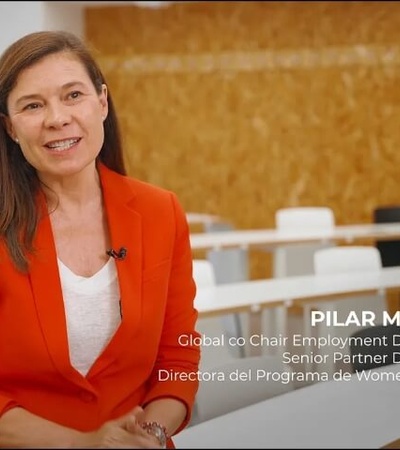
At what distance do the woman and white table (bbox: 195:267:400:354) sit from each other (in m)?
1.74

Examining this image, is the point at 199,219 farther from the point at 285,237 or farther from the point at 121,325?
the point at 121,325

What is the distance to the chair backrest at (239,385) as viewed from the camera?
2.17 meters

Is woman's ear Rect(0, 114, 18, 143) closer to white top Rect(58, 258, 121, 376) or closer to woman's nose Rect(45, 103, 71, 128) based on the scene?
woman's nose Rect(45, 103, 71, 128)

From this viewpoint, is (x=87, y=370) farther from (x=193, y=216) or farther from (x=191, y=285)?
(x=193, y=216)

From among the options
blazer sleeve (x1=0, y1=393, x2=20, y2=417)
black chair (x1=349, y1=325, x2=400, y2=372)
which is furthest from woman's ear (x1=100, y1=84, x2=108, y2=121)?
black chair (x1=349, y1=325, x2=400, y2=372)

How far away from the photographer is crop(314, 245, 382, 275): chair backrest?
471cm

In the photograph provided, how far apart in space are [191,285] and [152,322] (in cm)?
16

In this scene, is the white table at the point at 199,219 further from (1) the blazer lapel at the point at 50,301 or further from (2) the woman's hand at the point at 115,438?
(2) the woman's hand at the point at 115,438

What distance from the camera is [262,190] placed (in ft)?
29.2

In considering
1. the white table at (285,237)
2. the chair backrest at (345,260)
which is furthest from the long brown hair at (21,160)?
the white table at (285,237)

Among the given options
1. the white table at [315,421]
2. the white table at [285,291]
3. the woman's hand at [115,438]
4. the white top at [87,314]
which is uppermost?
the white top at [87,314]

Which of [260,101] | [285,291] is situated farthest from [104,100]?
[260,101]

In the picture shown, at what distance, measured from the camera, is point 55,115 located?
1.70m

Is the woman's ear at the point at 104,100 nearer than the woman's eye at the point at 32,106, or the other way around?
the woman's eye at the point at 32,106
